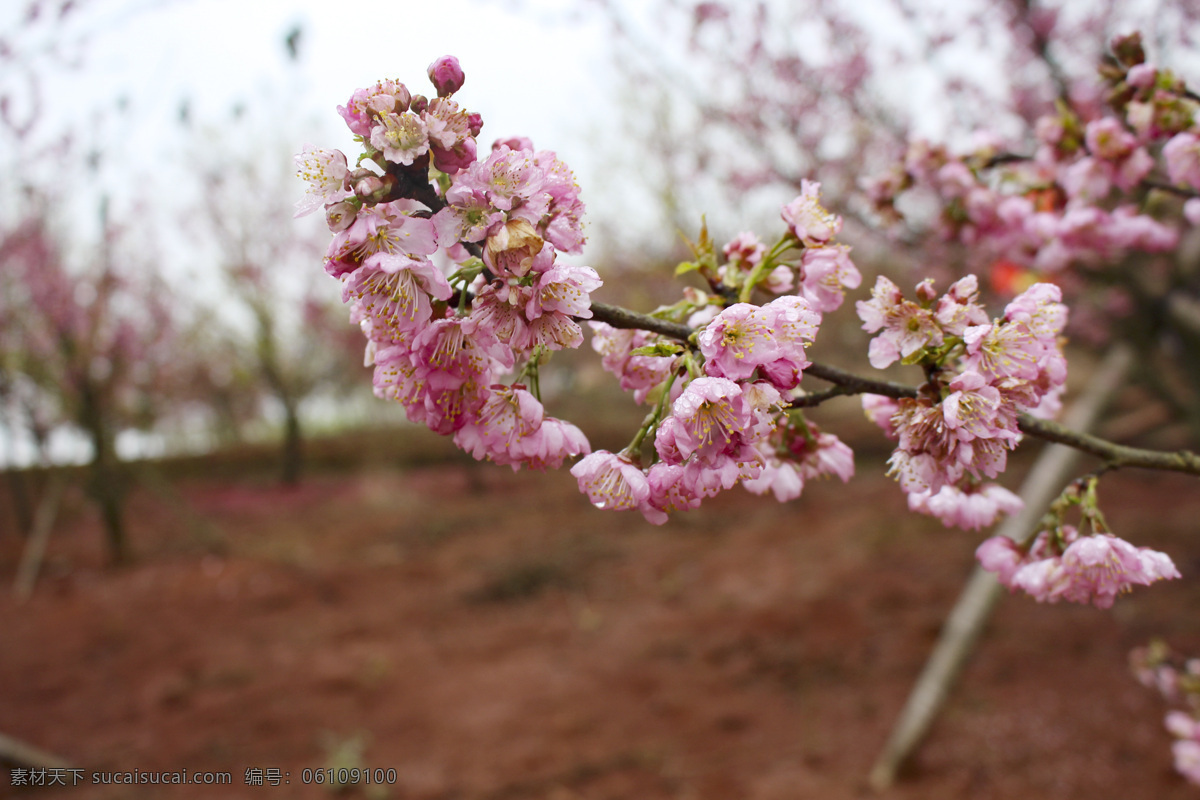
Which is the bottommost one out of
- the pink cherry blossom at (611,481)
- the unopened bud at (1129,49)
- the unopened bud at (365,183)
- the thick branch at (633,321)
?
the pink cherry blossom at (611,481)

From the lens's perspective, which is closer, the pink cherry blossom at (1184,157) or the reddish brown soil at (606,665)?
the pink cherry blossom at (1184,157)

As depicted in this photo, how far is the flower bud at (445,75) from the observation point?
0.82 meters

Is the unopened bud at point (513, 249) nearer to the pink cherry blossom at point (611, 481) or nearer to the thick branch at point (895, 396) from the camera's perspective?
the thick branch at point (895, 396)

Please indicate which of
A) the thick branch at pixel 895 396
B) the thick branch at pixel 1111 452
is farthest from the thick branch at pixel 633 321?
the thick branch at pixel 1111 452

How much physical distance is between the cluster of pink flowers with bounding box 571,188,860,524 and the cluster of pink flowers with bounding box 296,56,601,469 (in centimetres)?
15

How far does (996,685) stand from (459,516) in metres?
6.65

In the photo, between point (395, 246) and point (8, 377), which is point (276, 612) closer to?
point (395, 246)

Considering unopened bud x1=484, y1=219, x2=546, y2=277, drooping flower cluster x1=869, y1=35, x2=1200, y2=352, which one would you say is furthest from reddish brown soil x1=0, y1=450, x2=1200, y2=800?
unopened bud x1=484, y1=219, x2=546, y2=277

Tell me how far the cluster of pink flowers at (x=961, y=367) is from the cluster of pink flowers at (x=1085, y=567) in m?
0.20

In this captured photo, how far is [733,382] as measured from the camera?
2.45 feet

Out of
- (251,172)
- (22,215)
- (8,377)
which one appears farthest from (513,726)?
(251,172)

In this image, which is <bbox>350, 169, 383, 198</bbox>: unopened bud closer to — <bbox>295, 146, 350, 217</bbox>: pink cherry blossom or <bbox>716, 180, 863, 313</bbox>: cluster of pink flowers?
<bbox>295, 146, 350, 217</bbox>: pink cherry blossom

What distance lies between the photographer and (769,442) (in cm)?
103

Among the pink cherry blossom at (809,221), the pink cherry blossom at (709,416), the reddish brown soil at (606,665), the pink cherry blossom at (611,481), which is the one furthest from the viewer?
the reddish brown soil at (606,665)
